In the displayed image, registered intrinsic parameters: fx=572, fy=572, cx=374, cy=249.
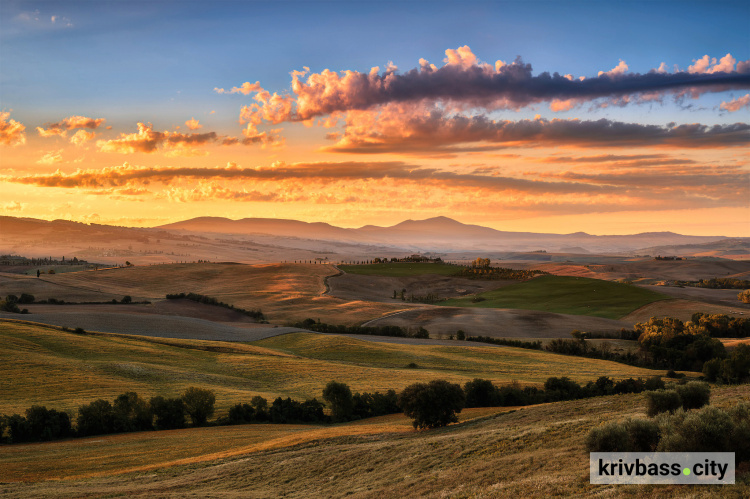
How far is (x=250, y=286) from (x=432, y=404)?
405ft

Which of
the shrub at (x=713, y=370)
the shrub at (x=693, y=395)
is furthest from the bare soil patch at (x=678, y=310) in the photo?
the shrub at (x=693, y=395)

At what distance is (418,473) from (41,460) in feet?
86.9

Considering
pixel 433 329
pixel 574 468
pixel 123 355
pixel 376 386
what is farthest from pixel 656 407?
pixel 433 329

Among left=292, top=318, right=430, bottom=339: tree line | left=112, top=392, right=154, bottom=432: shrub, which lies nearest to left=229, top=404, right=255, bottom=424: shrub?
left=112, top=392, right=154, bottom=432: shrub

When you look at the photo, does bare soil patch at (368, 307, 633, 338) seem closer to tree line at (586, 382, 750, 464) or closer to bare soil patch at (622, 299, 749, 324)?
bare soil patch at (622, 299, 749, 324)

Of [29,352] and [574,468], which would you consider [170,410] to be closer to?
[29,352]

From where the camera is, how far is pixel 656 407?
22250 mm

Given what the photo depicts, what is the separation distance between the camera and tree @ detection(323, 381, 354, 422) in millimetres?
47438

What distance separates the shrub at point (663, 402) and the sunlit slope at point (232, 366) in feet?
113

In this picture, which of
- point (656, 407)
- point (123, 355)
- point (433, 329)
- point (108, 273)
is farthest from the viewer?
point (108, 273)

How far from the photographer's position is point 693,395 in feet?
73.7

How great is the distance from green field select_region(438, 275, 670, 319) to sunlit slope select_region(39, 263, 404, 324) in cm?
2881

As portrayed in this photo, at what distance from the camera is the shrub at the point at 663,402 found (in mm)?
22031

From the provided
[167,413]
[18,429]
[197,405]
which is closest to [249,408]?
[197,405]
